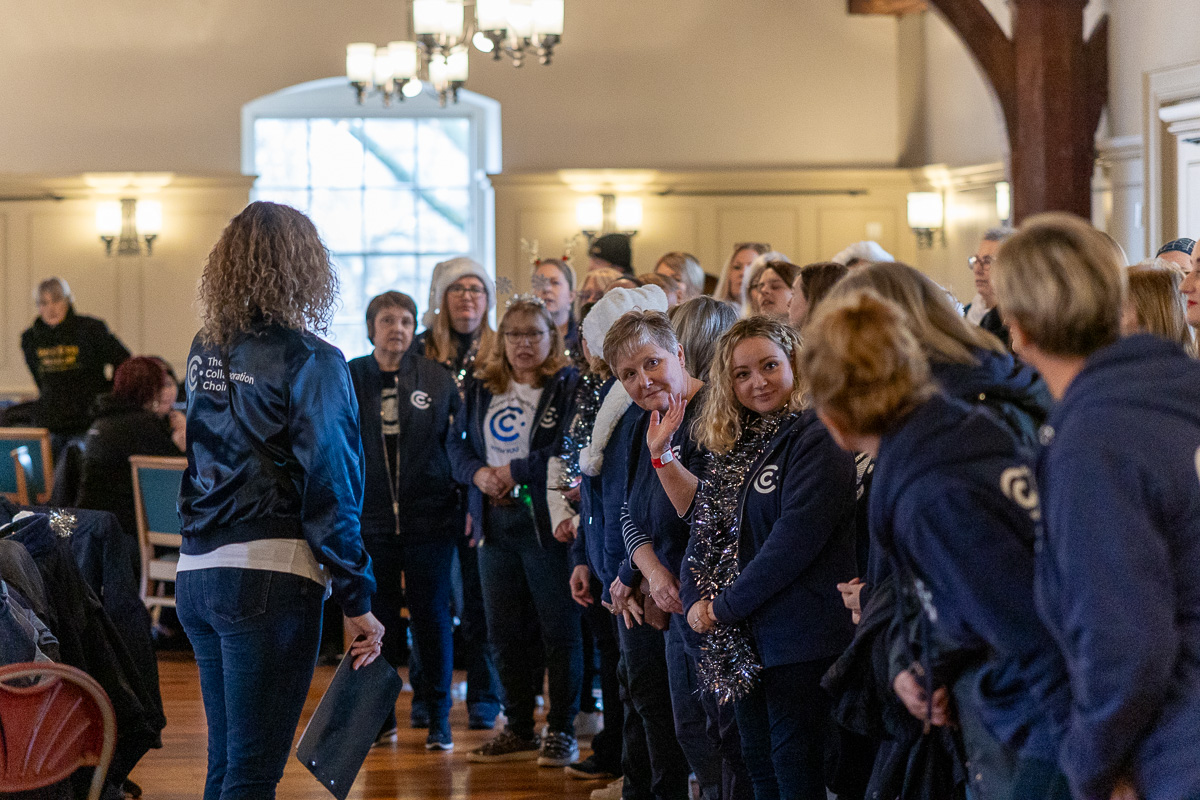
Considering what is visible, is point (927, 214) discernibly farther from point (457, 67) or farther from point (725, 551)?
point (725, 551)

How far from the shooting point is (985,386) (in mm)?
1701

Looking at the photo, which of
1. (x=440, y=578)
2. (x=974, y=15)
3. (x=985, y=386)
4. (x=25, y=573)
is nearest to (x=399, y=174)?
(x=974, y=15)

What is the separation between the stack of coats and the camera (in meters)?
3.23

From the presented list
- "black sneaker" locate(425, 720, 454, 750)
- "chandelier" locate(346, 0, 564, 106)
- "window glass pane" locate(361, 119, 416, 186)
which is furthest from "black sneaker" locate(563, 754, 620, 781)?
"window glass pane" locate(361, 119, 416, 186)

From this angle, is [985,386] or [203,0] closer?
[985,386]

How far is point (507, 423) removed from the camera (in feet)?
13.4

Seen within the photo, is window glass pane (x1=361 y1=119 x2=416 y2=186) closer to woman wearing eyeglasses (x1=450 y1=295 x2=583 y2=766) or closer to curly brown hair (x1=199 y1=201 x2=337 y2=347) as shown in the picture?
woman wearing eyeglasses (x1=450 y1=295 x2=583 y2=766)

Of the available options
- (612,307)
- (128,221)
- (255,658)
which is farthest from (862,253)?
(128,221)

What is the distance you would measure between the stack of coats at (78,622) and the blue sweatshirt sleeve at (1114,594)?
102 inches

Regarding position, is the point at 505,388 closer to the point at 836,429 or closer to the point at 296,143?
the point at 836,429

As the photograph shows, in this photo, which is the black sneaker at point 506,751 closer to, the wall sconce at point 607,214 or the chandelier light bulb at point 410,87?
the chandelier light bulb at point 410,87

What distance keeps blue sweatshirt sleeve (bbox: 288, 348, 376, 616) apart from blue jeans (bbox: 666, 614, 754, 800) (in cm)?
74

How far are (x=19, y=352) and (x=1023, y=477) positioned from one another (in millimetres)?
9529

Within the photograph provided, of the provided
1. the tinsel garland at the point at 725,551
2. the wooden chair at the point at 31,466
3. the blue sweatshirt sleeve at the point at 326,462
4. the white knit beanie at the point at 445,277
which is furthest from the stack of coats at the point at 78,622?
the wooden chair at the point at 31,466
